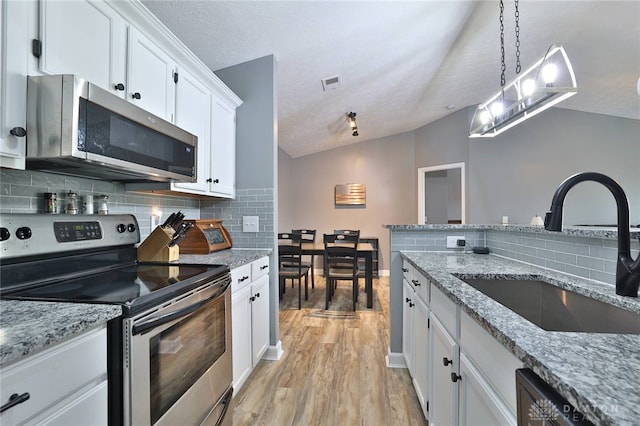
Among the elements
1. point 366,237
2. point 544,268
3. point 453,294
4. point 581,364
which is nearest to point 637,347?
point 581,364

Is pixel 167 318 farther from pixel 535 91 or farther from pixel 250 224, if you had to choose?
pixel 535 91

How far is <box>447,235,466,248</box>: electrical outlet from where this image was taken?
6.68ft

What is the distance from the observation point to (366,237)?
5512 mm

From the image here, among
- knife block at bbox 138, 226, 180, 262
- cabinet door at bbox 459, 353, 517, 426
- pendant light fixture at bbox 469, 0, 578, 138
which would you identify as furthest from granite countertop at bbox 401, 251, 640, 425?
knife block at bbox 138, 226, 180, 262

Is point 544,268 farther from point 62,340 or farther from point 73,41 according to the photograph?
point 73,41

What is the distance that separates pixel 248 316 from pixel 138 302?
1068mm

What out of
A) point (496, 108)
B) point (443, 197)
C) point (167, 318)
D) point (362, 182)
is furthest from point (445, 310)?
point (443, 197)

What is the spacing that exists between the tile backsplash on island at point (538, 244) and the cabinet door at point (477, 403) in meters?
0.66

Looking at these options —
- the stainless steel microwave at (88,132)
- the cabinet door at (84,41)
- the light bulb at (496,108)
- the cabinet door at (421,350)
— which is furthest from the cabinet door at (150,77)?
the light bulb at (496,108)

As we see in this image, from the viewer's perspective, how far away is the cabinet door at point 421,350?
1.42 m

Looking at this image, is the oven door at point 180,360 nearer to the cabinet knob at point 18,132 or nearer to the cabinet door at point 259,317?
the cabinet door at point 259,317

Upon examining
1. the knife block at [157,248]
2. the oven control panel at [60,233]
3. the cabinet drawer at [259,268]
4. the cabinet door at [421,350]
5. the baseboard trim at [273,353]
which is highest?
the oven control panel at [60,233]

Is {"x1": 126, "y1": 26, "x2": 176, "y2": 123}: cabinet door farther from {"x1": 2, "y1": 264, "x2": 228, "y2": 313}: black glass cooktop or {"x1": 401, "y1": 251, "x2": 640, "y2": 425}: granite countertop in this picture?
{"x1": 401, "y1": 251, "x2": 640, "y2": 425}: granite countertop

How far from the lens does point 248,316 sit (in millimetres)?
1831
